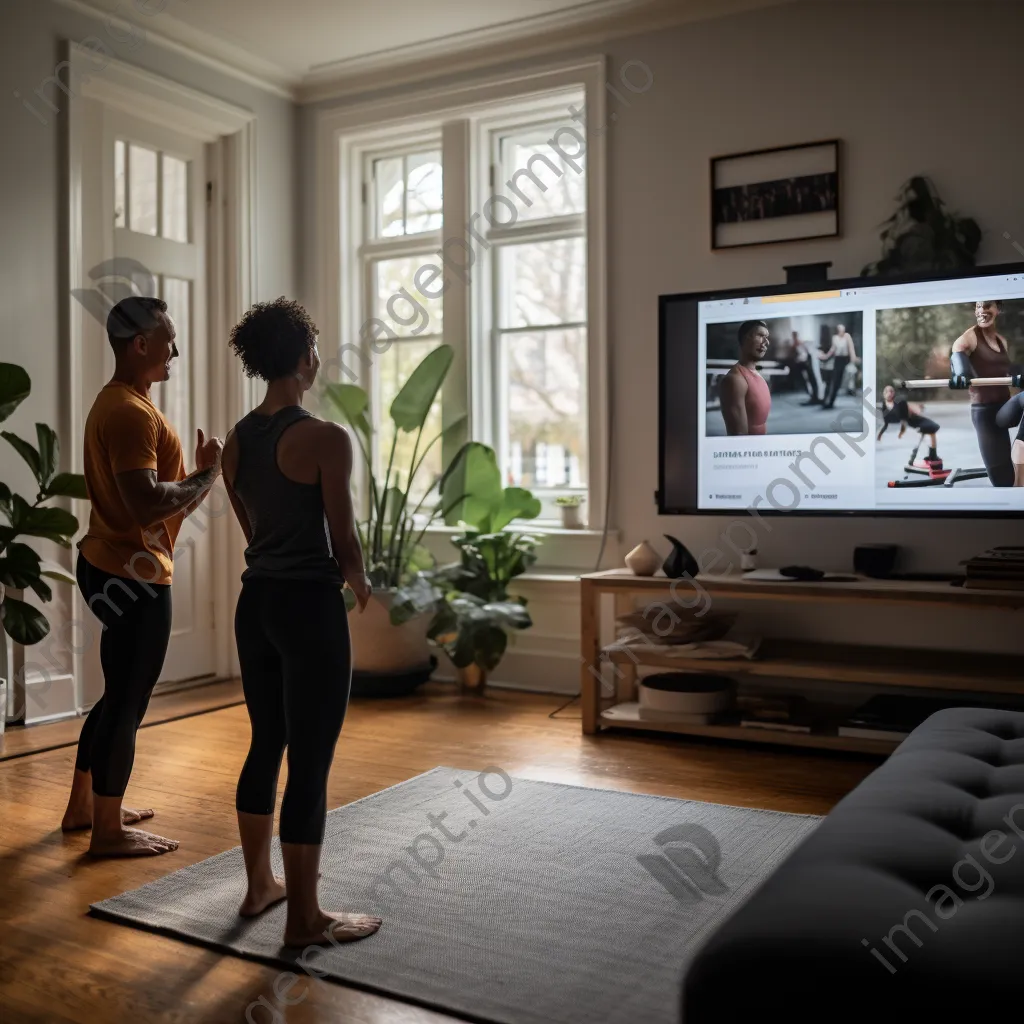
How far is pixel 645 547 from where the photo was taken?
402 centimetres

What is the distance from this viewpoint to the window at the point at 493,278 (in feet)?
15.9

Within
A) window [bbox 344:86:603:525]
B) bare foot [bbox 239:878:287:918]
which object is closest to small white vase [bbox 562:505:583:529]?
window [bbox 344:86:603:525]

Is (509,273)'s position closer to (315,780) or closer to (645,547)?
(645,547)

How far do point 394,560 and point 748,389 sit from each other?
1.71 meters

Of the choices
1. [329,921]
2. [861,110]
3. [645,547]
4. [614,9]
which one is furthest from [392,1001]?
[614,9]

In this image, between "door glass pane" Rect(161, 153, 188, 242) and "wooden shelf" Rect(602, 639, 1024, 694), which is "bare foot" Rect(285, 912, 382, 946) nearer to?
"wooden shelf" Rect(602, 639, 1024, 694)

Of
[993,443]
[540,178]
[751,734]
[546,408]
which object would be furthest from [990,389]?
[540,178]

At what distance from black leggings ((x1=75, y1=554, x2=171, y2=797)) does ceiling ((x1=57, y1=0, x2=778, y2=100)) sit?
9.16 feet

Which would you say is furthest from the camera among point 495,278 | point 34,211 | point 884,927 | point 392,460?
point 495,278

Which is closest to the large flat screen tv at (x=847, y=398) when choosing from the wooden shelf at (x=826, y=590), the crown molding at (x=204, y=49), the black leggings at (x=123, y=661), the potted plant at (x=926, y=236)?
the potted plant at (x=926, y=236)

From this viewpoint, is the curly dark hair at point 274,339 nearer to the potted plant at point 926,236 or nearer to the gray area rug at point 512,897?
the gray area rug at point 512,897

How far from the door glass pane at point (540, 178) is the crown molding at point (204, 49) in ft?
3.80

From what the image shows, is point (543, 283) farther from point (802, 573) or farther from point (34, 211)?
point (34, 211)

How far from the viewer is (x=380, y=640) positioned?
460 cm
